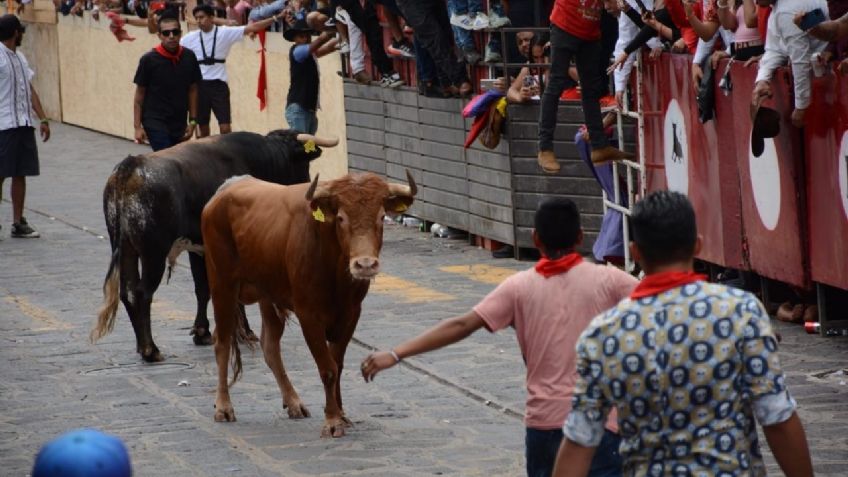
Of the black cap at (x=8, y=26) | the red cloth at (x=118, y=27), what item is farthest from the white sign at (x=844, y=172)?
the red cloth at (x=118, y=27)

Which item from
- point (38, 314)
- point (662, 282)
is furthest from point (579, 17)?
point (662, 282)

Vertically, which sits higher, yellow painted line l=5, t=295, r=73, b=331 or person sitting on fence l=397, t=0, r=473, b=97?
person sitting on fence l=397, t=0, r=473, b=97

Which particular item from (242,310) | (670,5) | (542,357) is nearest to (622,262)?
(670,5)

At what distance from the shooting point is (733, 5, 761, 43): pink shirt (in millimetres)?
11984

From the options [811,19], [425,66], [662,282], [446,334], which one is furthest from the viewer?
[425,66]

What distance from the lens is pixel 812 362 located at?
11086 millimetres

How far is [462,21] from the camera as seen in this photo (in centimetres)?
1641

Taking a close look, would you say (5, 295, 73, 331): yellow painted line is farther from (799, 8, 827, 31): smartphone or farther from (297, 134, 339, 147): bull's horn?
(799, 8, 827, 31): smartphone

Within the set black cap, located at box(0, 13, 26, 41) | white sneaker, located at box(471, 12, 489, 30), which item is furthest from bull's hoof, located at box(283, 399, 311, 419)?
black cap, located at box(0, 13, 26, 41)

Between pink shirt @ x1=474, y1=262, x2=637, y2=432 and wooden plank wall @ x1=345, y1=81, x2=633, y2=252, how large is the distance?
8943mm

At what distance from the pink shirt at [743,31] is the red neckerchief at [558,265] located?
20.1ft

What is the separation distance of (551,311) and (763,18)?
597 cm

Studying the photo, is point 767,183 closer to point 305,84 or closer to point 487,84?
point 487,84

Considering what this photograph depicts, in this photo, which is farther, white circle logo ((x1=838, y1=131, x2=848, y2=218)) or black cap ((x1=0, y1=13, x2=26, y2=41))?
black cap ((x1=0, y1=13, x2=26, y2=41))
